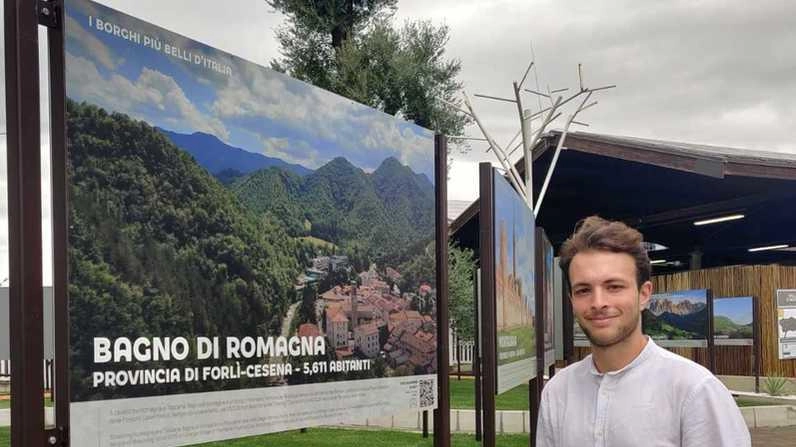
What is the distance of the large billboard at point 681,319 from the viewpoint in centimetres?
1856

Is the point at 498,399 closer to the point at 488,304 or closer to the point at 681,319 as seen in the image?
the point at 681,319

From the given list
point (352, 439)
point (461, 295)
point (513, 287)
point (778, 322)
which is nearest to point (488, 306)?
point (513, 287)

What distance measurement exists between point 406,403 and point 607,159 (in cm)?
1576

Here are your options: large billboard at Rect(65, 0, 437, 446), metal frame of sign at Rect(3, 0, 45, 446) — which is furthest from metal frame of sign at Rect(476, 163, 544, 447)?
metal frame of sign at Rect(3, 0, 45, 446)

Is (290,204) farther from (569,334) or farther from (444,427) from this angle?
(569,334)

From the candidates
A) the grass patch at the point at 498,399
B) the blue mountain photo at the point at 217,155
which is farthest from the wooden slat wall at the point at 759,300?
the blue mountain photo at the point at 217,155

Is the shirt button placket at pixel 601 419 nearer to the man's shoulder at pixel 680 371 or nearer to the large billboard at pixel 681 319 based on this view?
the man's shoulder at pixel 680 371

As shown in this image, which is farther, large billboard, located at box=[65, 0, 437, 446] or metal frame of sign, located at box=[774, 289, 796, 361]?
metal frame of sign, located at box=[774, 289, 796, 361]

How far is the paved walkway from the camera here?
1143 centimetres

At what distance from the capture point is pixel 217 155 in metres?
3.66

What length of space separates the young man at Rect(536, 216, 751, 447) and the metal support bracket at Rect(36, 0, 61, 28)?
1.82 meters

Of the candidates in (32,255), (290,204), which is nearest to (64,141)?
(32,255)

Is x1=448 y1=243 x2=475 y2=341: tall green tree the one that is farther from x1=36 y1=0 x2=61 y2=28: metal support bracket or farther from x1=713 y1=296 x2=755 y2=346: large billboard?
x1=36 y1=0 x2=61 y2=28: metal support bracket

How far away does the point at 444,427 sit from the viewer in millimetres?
5004
